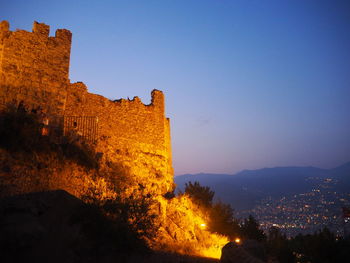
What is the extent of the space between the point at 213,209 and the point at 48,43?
18950 mm

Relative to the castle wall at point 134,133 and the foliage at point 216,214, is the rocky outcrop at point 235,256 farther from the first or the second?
the foliage at point 216,214

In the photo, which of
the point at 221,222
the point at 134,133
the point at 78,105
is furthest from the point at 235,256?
the point at 221,222

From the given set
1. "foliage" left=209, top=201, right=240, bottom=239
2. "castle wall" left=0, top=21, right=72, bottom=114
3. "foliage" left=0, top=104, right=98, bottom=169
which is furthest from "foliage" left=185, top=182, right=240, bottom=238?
"castle wall" left=0, top=21, right=72, bottom=114

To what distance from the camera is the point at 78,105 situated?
13.9m

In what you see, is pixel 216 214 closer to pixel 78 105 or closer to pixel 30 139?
pixel 78 105

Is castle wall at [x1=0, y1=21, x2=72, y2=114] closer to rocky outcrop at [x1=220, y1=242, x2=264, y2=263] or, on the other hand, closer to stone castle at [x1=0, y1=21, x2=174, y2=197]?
stone castle at [x1=0, y1=21, x2=174, y2=197]

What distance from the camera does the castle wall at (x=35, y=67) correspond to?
440 inches

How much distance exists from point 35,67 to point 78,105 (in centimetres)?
265

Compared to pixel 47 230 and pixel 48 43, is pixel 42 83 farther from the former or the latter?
pixel 47 230

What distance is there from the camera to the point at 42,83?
1201cm

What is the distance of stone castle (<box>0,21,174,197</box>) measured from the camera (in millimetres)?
11430

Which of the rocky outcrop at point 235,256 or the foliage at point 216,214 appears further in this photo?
the foliage at point 216,214

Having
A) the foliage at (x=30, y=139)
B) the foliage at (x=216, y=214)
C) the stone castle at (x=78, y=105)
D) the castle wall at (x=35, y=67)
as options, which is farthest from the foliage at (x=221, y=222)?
the castle wall at (x=35, y=67)

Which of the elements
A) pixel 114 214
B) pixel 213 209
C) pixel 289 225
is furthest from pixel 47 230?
pixel 289 225
